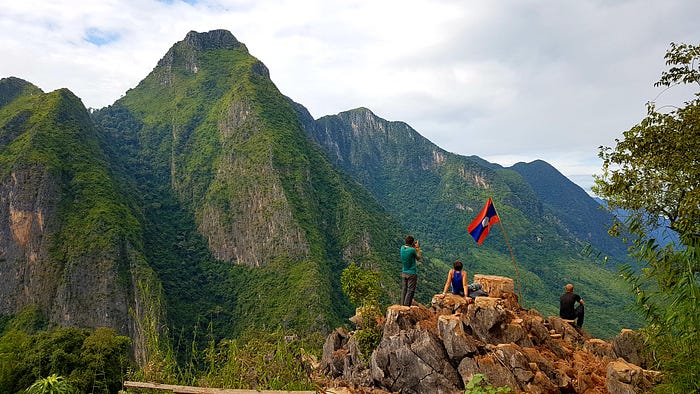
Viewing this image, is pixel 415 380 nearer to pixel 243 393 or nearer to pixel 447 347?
pixel 447 347

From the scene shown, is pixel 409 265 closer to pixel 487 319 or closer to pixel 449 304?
pixel 449 304

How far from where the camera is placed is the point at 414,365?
35.2 ft

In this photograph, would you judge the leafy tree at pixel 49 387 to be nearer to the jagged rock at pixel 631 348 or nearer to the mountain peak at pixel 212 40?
the jagged rock at pixel 631 348

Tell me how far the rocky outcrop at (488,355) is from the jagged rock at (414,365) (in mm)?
24

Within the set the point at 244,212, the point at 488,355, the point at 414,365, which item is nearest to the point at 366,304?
the point at 414,365

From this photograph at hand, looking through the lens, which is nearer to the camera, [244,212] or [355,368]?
[355,368]

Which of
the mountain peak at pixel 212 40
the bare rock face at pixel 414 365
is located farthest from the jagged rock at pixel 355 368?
the mountain peak at pixel 212 40

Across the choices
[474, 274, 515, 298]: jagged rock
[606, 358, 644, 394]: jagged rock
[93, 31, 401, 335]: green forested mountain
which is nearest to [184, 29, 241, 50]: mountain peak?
[93, 31, 401, 335]: green forested mountain

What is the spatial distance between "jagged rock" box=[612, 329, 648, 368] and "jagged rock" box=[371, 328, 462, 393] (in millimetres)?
5417

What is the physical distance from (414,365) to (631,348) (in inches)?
261

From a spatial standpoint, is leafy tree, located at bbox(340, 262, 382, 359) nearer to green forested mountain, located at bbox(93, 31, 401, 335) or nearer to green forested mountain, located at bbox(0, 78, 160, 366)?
green forested mountain, located at bbox(93, 31, 401, 335)

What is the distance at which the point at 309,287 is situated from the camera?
262 ft

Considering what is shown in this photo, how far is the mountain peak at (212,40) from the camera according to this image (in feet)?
543

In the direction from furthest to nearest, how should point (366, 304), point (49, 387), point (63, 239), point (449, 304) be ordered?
point (63, 239) < point (366, 304) < point (449, 304) < point (49, 387)
